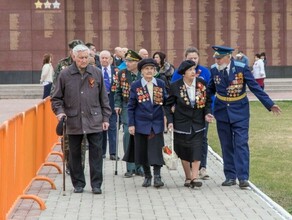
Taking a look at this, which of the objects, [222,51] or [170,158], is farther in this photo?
[222,51]

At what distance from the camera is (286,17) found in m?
47.5

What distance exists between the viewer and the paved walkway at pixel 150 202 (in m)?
11.7

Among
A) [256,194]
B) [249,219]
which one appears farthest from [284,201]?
[249,219]

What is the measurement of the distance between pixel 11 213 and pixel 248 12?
35500 mm

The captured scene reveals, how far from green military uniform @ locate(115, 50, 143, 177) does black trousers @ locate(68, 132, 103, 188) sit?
5.44 feet

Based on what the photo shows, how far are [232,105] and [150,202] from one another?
2.33m

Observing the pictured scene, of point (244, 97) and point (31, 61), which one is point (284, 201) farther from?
point (31, 61)

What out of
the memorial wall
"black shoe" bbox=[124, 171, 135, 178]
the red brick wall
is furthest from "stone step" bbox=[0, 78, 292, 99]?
"black shoe" bbox=[124, 171, 135, 178]

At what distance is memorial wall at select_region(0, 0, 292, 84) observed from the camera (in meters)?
42.9

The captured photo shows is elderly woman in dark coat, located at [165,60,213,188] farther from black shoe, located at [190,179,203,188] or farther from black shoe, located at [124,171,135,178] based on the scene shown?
black shoe, located at [124,171,135,178]

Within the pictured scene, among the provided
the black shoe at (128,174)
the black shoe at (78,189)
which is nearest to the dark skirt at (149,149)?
the black shoe at (128,174)

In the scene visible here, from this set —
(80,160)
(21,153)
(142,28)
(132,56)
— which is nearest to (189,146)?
(80,160)

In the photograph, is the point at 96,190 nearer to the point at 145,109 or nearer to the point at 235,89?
the point at 145,109

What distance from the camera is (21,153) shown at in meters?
12.7
